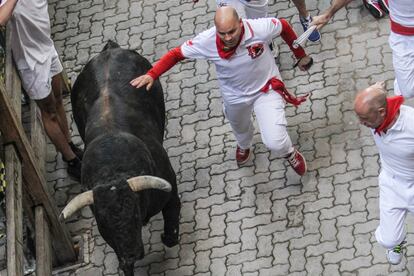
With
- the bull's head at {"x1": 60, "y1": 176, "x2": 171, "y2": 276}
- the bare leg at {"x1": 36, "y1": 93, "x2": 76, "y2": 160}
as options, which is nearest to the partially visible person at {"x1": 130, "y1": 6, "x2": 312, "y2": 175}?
the bare leg at {"x1": 36, "y1": 93, "x2": 76, "y2": 160}

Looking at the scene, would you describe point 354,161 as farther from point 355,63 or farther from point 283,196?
point 355,63

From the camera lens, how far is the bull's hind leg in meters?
9.73

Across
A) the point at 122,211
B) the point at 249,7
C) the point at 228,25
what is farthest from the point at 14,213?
the point at 249,7

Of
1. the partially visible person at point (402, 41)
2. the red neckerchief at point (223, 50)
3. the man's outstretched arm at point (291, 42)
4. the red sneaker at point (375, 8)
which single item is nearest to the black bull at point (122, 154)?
the red neckerchief at point (223, 50)

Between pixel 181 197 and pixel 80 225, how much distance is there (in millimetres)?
1120

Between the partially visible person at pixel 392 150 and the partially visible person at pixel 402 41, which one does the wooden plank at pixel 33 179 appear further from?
the partially visible person at pixel 392 150

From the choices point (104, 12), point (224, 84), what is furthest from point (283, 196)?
point (104, 12)

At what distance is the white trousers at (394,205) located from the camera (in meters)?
8.23

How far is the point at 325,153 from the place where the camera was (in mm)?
10430

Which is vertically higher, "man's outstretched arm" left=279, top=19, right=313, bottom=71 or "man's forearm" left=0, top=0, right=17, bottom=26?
"man's forearm" left=0, top=0, right=17, bottom=26

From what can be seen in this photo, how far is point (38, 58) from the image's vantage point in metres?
10.1

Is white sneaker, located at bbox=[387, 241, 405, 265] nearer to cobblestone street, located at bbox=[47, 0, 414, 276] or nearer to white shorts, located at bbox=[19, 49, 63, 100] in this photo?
cobblestone street, located at bbox=[47, 0, 414, 276]

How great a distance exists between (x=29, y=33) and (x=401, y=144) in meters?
4.02

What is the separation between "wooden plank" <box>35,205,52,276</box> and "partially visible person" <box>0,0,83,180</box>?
1251 millimetres
